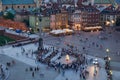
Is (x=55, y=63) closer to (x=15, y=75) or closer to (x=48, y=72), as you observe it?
(x=48, y=72)

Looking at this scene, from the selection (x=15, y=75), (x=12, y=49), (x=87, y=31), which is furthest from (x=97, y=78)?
(x=87, y=31)

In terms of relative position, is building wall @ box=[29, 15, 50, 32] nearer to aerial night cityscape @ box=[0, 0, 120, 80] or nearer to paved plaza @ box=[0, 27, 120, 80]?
aerial night cityscape @ box=[0, 0, 120, 80]

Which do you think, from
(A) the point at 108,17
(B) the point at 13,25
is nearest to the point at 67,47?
(B) the point at 13,25

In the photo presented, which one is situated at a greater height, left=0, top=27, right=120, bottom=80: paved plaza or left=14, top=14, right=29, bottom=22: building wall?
left=14, top=14, right=29, bottom=22: building wall

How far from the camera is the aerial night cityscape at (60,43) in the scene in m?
29.0

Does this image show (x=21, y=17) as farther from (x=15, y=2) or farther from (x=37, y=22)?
(x=15, y=2)

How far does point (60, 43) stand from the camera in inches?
1604

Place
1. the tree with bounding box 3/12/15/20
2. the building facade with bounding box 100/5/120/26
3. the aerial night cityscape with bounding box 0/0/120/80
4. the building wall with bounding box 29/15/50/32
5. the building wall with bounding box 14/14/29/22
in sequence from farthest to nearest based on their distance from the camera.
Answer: the building wall with bounding box 14/14/29/22
the building facade with bounding box 100/5/120/26
the tree with bounding box 3/12/15/20
the building wall with bounding box 29/15/50/32
the aerial night cityscape with bounding box 0/0/120/80

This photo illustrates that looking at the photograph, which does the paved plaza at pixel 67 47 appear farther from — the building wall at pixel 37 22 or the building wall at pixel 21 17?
the building wall at pixel 21 17

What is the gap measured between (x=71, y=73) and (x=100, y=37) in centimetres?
1683

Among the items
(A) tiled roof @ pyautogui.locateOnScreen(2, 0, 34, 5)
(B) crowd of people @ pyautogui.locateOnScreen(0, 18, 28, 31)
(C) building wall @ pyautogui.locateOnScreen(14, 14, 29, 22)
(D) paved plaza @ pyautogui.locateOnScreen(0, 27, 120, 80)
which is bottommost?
(D) paved plaza @ pyautogui.locateOnScreen(0, 27, 120, 80)

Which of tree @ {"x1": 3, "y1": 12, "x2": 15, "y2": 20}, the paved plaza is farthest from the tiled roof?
the paved plaza

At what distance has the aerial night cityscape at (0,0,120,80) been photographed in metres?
29.0

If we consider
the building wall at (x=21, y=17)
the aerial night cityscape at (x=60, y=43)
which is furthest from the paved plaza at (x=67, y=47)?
the building wall at (x=21, y=17)
